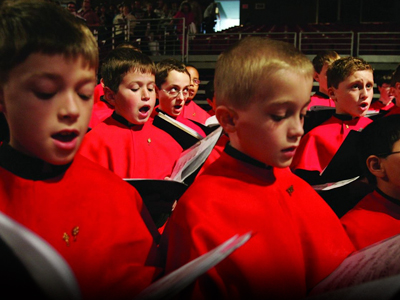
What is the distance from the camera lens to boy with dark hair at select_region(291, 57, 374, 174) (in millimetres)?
2559

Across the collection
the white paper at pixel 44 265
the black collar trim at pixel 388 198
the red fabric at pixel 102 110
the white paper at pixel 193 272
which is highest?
the white paper at pixel 44 265

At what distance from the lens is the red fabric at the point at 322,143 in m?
2.56

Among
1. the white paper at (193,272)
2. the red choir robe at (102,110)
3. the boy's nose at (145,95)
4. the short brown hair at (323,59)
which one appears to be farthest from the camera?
the short brown hair at (323,59)

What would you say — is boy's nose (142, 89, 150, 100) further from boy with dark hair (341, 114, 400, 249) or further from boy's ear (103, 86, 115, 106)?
boy with dark hair (341, 114, 400, 249)

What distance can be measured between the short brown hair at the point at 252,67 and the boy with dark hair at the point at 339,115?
1.47 metres

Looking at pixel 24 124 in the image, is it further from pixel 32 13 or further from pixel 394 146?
pixel 394 146

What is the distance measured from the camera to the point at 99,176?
3.41 ft

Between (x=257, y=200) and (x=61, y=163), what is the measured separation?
49 centimetres

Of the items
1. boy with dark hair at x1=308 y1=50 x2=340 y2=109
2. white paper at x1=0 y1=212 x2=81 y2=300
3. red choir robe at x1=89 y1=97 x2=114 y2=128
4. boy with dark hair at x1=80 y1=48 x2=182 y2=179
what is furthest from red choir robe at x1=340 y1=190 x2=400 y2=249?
boy with dark hair at x1=308 y1=50 x2=340 y2=109

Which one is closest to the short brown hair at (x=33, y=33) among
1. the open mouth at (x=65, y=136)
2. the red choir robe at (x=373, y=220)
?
the open mouth at (x=65, y=136)

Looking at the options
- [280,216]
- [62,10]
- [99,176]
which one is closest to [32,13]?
[62,10]

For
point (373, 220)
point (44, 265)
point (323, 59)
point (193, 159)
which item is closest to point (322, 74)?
point (323, 59)

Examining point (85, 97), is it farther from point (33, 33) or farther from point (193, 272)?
point (193, 272)

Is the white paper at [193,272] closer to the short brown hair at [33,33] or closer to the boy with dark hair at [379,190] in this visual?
the short brown hair at [33,33]
